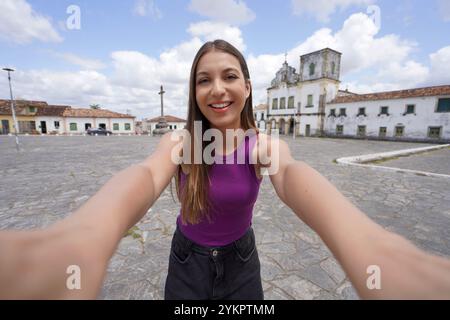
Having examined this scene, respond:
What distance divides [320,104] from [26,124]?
4434 centimetres

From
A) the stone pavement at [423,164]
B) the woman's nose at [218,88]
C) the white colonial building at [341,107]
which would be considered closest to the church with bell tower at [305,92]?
the white colonial building at [341,107]

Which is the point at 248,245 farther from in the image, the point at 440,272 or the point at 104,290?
the point at 104,290

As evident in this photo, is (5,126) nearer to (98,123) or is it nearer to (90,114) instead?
(90,114)

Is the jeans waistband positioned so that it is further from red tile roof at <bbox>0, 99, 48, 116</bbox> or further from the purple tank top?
red tile roof at <bbox>0, 99, 48, 116</bbox>

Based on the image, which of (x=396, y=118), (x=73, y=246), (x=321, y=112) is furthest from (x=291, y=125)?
(x=73, y=246)

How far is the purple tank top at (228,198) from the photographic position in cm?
117

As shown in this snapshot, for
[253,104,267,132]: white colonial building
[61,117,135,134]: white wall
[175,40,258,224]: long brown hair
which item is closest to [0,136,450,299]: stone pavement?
[175,40,258,224]: long brown hair

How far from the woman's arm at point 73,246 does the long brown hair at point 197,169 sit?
1.02 ft

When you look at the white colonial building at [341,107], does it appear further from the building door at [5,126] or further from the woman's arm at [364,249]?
the building door at [5,126]

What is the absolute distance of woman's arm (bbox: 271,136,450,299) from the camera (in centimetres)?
52

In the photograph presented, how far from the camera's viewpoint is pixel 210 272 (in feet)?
4.05

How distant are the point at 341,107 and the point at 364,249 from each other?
3250 cm
